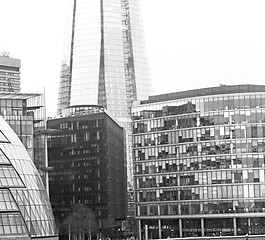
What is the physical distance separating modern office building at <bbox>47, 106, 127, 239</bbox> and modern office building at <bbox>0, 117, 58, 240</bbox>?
78283mm

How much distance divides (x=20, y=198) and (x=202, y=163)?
61960 mm

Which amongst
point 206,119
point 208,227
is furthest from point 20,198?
point 208,227

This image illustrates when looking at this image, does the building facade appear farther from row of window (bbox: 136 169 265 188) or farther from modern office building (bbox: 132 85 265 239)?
row of window (bbox: 136 169 265 188)

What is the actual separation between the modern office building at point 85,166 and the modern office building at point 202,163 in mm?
21098

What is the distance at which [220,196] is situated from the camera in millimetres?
135375

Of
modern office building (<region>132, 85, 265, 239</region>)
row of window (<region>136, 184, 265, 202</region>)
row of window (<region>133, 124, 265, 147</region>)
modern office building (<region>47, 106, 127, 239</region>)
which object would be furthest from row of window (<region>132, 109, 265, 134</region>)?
modern office building (<region>47, 106, 127, 239</region>)

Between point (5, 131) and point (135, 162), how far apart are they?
65425 mm

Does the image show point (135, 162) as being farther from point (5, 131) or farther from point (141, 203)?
point (5, 131)

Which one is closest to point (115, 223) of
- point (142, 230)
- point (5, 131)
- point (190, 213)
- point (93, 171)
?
point (93, 171)

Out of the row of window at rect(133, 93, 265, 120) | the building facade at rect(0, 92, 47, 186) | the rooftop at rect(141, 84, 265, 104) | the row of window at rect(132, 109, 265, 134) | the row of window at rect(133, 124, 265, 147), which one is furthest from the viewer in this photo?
→ the rooftop at rect(141, 84, 265, 104)

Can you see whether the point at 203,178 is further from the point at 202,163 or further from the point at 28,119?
the point at 28,119

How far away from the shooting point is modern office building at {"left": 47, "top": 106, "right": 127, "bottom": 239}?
166 metres

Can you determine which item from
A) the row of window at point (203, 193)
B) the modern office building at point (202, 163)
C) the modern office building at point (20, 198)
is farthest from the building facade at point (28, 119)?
the row of window at point (203, 193)

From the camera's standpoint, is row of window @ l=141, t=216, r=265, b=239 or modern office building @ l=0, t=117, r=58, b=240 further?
row of window @ l=141, t=216, r=265, b=239
